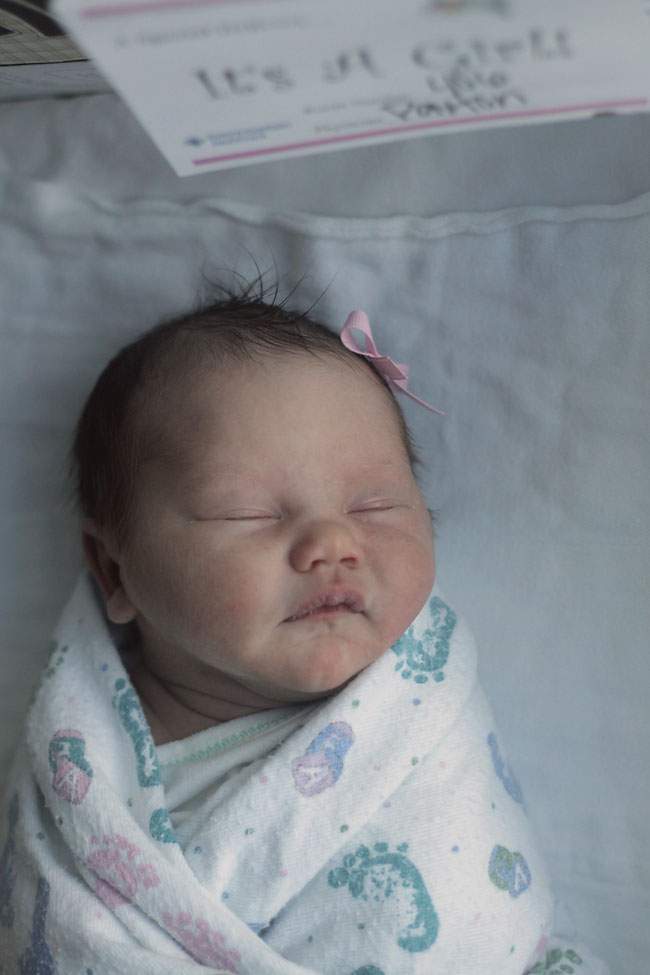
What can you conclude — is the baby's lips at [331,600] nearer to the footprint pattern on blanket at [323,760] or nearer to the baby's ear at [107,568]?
the footprint pattern on blanket at [323,760]

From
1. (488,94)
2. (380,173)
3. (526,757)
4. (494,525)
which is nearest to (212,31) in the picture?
(488,94)

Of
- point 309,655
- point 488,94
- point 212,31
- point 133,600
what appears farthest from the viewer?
point 133,600

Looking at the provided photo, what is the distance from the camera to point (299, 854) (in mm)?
1015

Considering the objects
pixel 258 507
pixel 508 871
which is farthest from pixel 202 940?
pixel 258 507

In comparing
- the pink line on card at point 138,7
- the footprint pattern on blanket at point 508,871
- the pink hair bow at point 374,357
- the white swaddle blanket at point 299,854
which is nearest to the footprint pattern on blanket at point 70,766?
the white swaddle blanket at point 299,854

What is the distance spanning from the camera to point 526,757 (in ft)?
4.17

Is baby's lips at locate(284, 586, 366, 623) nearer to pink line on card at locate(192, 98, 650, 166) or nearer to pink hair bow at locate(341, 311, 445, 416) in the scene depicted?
pink hair bow at locate(341, 311, 445, 416)

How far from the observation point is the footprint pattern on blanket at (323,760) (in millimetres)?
1038

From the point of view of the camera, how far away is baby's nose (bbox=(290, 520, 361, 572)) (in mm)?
977

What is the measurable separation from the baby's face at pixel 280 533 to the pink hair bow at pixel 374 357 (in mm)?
51

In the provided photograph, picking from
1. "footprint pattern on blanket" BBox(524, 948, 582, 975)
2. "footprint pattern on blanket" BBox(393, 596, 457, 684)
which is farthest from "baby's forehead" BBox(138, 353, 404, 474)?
"footprint pattern on blanket" BBox(524, 948, 582, 975)

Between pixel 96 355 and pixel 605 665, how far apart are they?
80 centimetres

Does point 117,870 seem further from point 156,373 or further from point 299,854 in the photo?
point 156,373

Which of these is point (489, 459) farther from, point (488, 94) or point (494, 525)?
point (488, 94)
